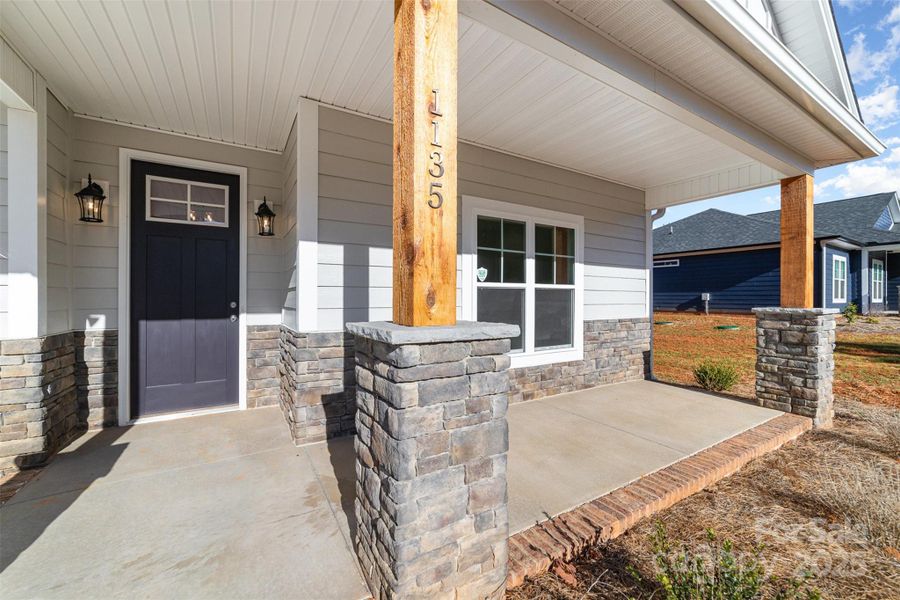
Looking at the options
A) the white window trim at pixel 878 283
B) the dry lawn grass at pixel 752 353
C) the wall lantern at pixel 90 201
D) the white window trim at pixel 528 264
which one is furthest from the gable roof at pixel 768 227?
the wall lantern at pixel 90 201

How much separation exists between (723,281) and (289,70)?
15552 millimetres

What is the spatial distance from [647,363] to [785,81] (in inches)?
147

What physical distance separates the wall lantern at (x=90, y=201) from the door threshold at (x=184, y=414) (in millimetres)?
1805

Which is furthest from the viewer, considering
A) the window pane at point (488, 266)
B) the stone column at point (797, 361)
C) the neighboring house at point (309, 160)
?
the window pane at point (488, 266)

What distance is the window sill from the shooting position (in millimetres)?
4219

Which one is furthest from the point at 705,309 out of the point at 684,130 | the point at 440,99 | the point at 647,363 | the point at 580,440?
the point at 440,99

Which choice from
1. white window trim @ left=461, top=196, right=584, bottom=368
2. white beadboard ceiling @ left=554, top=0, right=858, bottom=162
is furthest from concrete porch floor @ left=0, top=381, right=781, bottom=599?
white beadboard ceiling @ left=554, top=0, right=858, bottom=162

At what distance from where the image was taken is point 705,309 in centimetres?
1388

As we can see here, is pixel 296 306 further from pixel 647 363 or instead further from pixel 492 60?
pixel 647 363

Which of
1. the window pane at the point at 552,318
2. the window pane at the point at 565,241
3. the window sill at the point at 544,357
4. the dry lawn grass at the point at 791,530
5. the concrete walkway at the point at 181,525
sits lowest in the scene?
the dry lawn grass at the point at 791,530

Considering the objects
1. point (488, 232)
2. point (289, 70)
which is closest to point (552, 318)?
point (488, 232)

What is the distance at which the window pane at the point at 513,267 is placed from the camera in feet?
14.0

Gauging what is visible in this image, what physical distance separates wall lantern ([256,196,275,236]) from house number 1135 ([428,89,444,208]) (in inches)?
115

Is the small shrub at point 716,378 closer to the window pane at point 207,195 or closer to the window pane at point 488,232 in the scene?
the window pane at point 488,232
